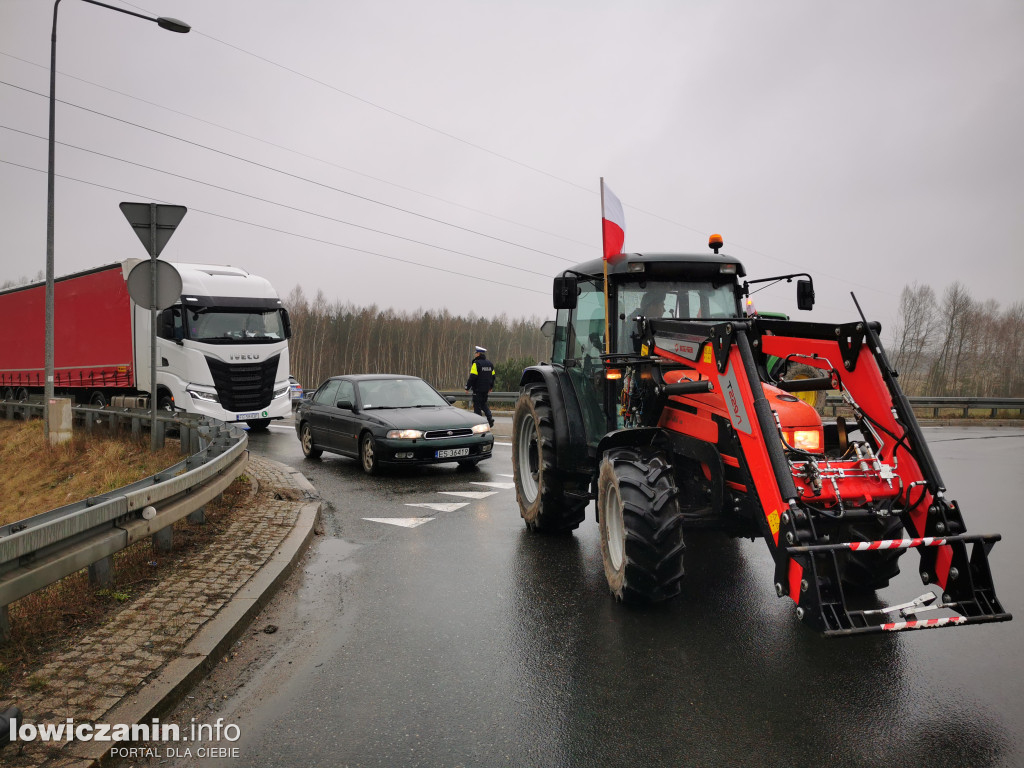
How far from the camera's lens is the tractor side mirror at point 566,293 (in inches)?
261

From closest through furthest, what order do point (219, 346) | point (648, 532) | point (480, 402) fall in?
1. point (648, 532)
2. point (219, 346)
3. point (480, 402)

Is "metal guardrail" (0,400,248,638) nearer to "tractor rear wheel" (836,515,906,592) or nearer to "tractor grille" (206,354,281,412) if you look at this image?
"tractor rear wheel" (836,515,906,592)

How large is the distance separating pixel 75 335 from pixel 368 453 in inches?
485

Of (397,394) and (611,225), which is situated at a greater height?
(611,225)

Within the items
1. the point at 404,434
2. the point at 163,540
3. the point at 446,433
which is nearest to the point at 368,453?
the point at 404,434

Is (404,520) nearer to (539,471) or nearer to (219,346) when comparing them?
(539,471)

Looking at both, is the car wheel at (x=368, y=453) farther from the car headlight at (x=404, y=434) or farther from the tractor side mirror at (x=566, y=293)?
the tractor side mirror at (x=566, y=293)

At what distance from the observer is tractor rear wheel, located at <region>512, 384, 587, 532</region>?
6.96 metres

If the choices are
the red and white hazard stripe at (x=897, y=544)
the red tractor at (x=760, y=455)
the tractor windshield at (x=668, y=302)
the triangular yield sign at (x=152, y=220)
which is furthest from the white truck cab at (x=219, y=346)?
the red and white hazard stripe at (x=897, y=544)

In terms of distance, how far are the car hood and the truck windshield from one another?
21.6ft

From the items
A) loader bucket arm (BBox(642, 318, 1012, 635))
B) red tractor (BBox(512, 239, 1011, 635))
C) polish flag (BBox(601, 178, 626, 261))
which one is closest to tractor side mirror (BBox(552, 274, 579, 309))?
red tractor (BBox(512, 239, 1011, 635))

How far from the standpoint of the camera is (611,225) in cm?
650

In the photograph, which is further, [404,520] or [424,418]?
[424,418]

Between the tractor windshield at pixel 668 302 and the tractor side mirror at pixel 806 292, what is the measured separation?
638 millimetres
